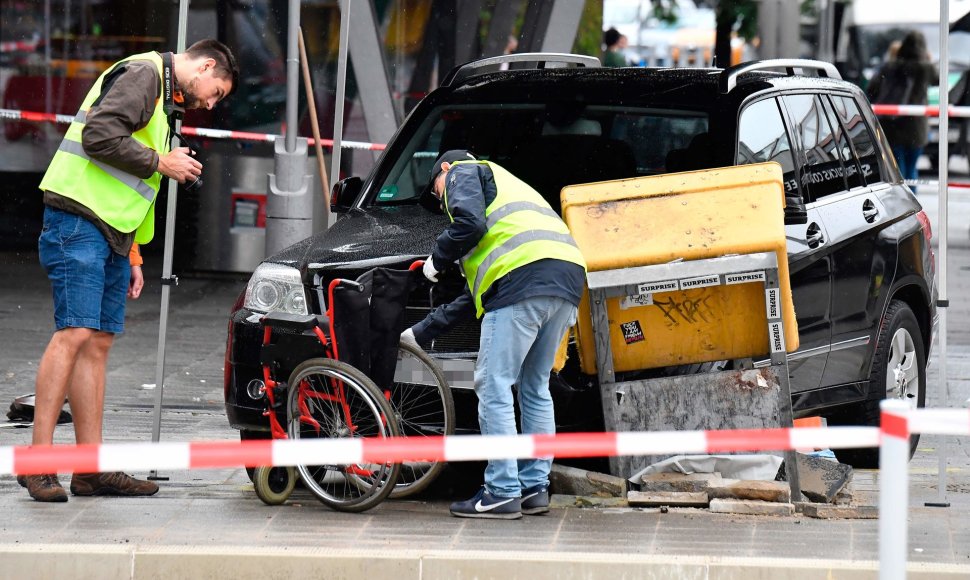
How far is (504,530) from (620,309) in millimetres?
1003

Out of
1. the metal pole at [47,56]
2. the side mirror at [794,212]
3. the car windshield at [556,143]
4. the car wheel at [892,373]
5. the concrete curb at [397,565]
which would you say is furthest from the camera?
the metal pole at [47,56]

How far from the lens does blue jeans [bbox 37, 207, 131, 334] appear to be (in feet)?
20.1

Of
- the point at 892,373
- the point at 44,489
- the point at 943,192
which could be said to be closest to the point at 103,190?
the point at 44,489

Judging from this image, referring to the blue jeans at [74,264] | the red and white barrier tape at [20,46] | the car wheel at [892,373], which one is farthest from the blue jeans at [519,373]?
the red and white barrier tape at [20,46]

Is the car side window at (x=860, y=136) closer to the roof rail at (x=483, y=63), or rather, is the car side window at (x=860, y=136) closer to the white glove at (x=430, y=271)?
the roof rail at (x=483, y=63)

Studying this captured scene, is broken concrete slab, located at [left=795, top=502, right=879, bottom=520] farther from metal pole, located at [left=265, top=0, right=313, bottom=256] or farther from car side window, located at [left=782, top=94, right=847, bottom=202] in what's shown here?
metal pole, located at [left=265, top=0, right=313, bottom=256]

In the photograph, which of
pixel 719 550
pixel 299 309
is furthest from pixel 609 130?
pixel 719 550

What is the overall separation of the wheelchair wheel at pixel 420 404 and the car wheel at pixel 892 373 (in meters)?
2.20

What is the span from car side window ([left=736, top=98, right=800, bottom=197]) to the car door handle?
178mm

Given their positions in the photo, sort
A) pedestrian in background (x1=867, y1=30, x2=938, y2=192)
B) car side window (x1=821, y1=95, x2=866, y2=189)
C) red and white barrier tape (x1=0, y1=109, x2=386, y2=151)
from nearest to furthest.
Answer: car side window (x1=821, y1=95, x2=866, y2=189)
red and white barrier tape (x1=0, y1=109, x2=386, y2=151)
pedestrian in background (x1=867, y1=30, x2=938, y2=192)

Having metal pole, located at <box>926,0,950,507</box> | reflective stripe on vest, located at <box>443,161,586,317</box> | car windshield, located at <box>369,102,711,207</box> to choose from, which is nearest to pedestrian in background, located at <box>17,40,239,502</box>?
reflective stripe on vest, located at <box>443,161,586,317</box>

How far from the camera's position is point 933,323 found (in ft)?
25.4

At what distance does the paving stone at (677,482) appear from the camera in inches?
244

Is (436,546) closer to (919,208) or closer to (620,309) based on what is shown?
(620,309)
